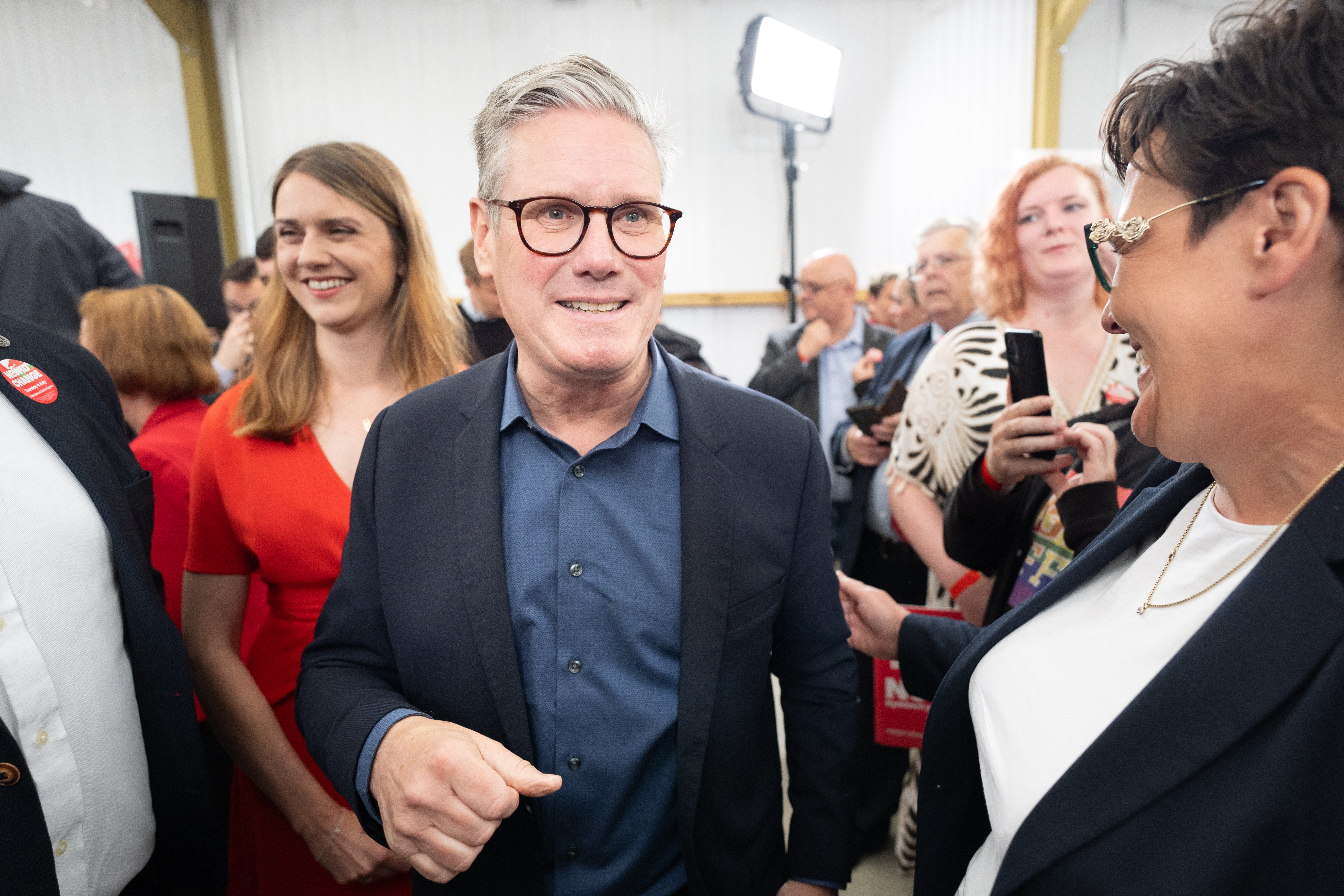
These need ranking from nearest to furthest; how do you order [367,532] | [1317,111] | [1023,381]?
[1317,111] < [367,532] < [1023,381]

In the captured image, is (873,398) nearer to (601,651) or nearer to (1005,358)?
(1005,358)

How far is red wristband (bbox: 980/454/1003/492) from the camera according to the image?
4.99 ft

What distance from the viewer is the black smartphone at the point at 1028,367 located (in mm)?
1443


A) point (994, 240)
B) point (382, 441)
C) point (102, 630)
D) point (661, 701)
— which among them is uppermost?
point (994, 240)

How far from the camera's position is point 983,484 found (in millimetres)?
1556

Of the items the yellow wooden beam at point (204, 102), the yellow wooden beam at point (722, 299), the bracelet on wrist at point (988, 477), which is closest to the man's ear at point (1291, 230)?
the bracelet on wrist at point (988, 477)

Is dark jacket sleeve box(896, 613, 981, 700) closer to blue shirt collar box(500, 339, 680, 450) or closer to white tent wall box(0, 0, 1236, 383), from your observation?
blue shirt collar box(500, 339, 680, 450)

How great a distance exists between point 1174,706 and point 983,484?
894mm

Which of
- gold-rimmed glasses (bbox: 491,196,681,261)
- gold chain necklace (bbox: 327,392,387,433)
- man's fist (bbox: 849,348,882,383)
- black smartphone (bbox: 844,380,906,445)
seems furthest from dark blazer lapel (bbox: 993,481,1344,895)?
man's fist (bbox: 849,348,882,383)

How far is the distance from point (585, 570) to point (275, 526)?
0.72 meters

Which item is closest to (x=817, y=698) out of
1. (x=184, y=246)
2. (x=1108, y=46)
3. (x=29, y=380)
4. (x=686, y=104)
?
(x=29, y=380)

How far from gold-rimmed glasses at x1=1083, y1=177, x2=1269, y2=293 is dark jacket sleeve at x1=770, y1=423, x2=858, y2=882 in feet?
1.60

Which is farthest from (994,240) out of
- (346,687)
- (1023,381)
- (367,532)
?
(346,687)

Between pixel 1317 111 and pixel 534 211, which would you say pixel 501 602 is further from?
pixel 1317 111
